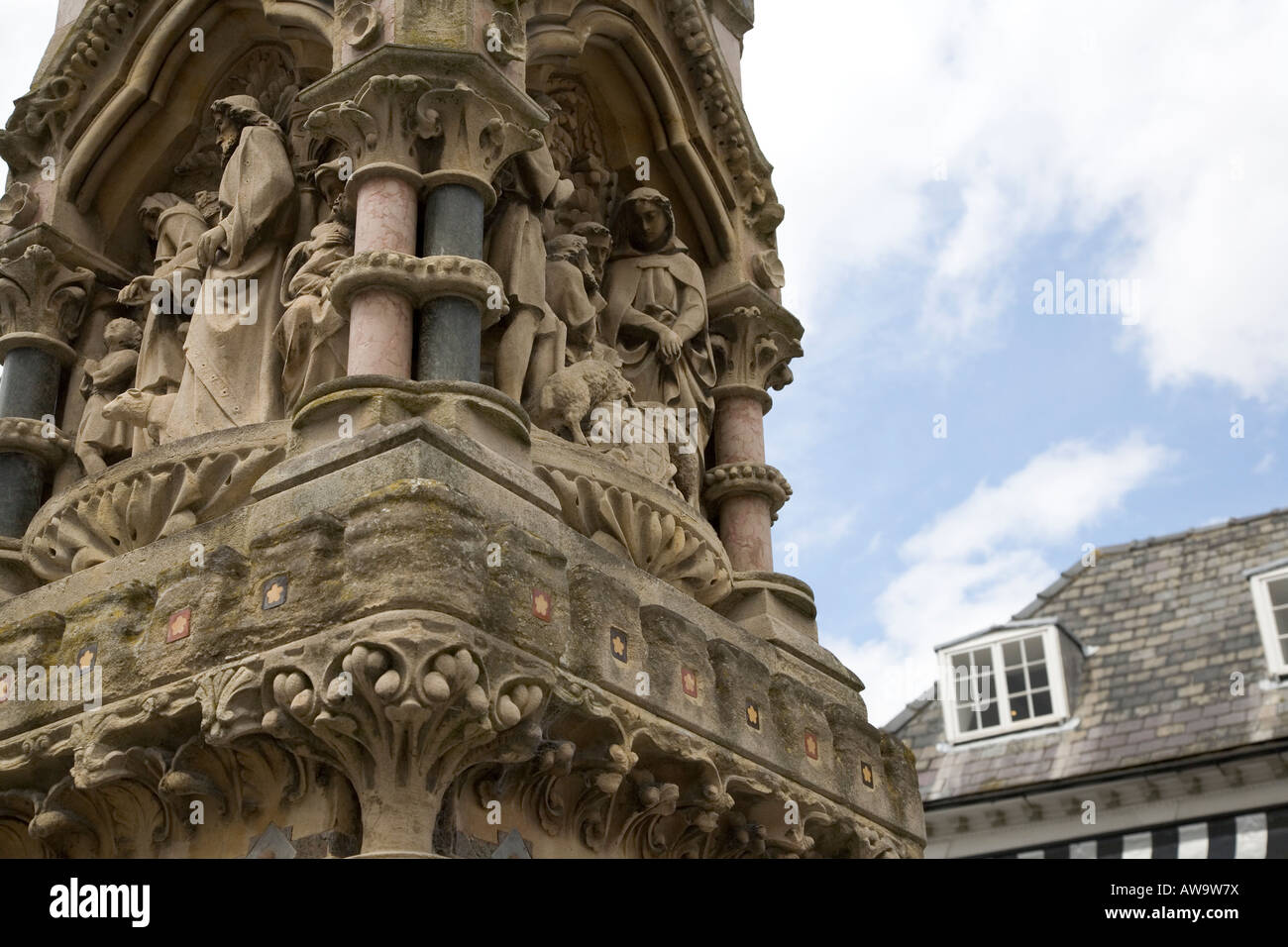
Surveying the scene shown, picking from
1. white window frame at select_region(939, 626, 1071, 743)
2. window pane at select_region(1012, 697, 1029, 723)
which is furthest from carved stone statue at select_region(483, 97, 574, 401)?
window pane at select_region(1012, 697, 1029, 723)

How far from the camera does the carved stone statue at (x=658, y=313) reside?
923 cm

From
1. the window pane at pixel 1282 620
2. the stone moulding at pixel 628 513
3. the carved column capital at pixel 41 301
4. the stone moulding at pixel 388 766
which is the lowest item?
the stone moulding at pixel 388 766

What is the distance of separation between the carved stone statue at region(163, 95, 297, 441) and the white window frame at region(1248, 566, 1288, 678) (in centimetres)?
1196

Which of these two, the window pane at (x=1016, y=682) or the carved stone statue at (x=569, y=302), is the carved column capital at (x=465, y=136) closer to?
the carved stone statue at (x=569, y=302)

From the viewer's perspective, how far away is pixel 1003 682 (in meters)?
19.1

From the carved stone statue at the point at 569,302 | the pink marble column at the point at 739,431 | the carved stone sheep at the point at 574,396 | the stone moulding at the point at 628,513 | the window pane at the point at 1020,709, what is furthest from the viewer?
the window pane at the point at 1020,709

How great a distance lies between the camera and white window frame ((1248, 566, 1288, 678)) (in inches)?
672

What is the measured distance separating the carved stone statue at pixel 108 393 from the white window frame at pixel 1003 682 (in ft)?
38.9

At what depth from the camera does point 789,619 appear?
29.1 ft

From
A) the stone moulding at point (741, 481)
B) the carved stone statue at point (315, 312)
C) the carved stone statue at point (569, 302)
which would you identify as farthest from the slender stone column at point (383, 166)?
the stone moulding at point (741, 481)

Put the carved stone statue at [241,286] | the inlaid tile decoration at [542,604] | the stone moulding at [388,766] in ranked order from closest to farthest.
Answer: the stone moulding at [388,766] < the inlaid tile decoration at [542,604] < the carved stone statue at [241,286]

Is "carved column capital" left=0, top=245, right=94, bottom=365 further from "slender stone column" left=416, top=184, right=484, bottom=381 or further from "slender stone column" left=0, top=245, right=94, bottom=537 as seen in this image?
"slender stone column" left=416, top=184, right=484, bottom=381
